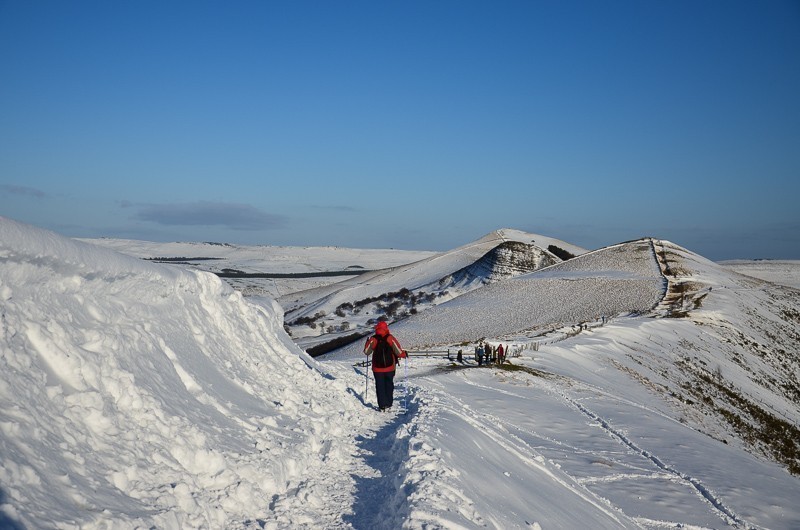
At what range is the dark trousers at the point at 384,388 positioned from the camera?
12430mm

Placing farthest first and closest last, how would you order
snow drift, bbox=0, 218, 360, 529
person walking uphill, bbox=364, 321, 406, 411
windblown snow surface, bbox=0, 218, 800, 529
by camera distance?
person walking uphill, bbox=364, 321, 406, 411
windblown snow surface, bbox=0, 218, 800, 529
snow drift, bbox=0, 218, 360, 529

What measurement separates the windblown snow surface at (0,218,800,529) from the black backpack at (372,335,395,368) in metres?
1.09

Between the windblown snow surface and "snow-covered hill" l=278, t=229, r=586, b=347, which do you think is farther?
"snow-covered hill" l=278, t=229, r=586, b=347

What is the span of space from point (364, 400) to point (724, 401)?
25.7 meters

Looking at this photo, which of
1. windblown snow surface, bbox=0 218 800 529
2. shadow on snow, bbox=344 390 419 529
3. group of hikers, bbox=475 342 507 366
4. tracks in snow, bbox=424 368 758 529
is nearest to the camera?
windblown snow surface, bbox=0 218 800 529

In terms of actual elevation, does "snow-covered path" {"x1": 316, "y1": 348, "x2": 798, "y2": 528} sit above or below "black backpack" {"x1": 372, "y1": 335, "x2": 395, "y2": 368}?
below

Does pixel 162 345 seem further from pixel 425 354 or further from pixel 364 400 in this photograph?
pixel 425 354

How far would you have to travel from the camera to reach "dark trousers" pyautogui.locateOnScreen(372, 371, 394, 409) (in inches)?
489

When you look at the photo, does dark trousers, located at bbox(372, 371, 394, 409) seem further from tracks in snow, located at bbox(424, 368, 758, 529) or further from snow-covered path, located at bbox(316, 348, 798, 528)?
tracks in snow, located at bbox(424, 368, 758, 529)

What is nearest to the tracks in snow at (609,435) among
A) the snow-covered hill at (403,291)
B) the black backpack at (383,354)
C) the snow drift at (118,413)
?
the black backpack at (383,354)

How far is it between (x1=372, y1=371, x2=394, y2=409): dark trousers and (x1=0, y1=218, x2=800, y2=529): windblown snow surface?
26 cm

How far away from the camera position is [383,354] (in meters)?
12.6

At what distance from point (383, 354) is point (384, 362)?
0.71ft

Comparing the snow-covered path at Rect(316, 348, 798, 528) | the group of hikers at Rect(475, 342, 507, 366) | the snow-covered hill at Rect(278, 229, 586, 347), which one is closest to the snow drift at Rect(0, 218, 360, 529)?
the snow-covered path at Rect(316, 348, 798, 528)
